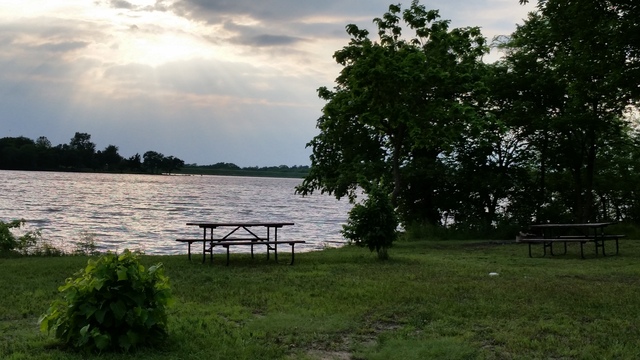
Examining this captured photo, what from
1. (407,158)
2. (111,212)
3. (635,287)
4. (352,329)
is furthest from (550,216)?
(111,212)

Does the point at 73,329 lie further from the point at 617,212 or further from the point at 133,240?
the point at 617,212

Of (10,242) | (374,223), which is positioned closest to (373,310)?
(374,223)

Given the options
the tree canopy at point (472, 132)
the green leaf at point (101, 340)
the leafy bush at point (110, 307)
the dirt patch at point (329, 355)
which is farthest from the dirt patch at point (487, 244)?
the green leaf at point (101, 340)

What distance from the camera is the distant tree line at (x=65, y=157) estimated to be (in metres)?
147

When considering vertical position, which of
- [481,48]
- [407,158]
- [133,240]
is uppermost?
[481,48]

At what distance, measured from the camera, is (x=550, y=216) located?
27.1m

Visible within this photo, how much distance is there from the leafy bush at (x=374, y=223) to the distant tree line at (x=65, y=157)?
145m

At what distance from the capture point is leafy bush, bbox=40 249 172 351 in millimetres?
6094

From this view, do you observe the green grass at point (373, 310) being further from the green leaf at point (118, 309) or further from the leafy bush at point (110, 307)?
the green leaf at point (118, 309)

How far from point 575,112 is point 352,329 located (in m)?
19.2

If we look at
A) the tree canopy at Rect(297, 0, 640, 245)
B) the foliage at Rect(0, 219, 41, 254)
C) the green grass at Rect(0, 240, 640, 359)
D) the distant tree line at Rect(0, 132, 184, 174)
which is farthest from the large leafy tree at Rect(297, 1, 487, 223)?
the distant tree line at Rect(0, 132, 184, 174)

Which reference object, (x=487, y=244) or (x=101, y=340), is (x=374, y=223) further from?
(x=101, y=340)

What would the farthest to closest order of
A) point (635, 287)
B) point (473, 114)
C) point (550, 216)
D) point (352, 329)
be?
point (550, 216), point (473, 114), point (635, 287), point (352, 329)

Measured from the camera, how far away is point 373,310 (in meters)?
8.65
